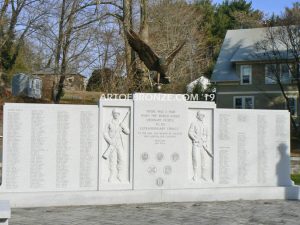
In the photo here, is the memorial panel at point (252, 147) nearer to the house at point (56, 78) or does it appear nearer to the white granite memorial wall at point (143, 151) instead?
the white granite memorial wall at point (143, 151)

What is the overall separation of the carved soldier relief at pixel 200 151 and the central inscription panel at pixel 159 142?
21 centimetres

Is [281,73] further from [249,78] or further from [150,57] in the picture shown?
[150,57]

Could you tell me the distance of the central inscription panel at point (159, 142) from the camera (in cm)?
1234

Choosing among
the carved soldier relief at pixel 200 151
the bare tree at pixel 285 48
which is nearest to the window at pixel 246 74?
the bare tree at pixel 285 48

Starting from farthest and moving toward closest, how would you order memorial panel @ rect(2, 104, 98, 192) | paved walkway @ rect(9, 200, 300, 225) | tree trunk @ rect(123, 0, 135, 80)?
1. tree trunk @ rect(123, 0, 135, 80)
2. memorial panel @ rect(2, 104, 98, 192)
3. paved walkway @ rect(9, 200, 300, 225)

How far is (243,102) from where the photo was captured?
46781mm

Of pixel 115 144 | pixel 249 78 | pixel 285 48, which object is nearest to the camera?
pixel 115 144

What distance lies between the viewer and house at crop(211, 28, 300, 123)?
44.0 meters

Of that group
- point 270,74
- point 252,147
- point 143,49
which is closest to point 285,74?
point 270,74

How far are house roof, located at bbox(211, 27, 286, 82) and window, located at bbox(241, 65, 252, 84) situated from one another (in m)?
0.56

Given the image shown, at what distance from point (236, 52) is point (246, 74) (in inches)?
99.6

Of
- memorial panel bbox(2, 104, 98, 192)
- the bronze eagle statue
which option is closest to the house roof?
the bronze eagle statue

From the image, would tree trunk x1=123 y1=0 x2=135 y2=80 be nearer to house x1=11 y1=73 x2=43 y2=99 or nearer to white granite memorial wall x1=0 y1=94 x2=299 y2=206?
white granite memorial wall x1=0 y1=94 x2=299 y2=206

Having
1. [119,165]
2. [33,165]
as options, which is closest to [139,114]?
[119,165]
